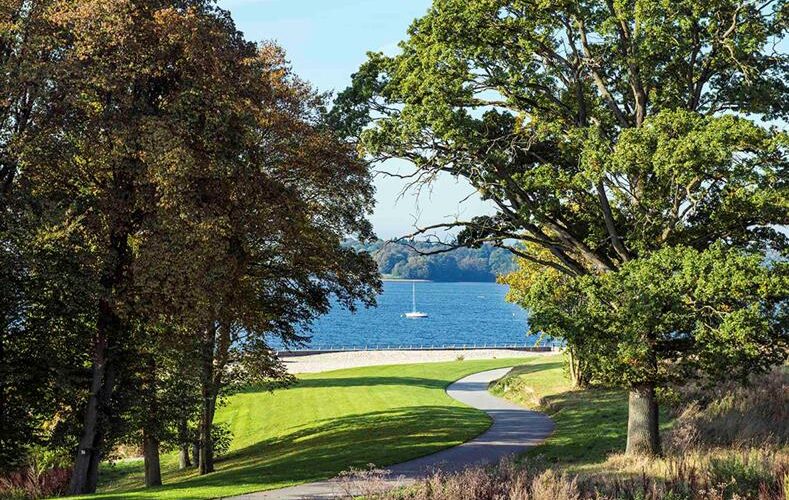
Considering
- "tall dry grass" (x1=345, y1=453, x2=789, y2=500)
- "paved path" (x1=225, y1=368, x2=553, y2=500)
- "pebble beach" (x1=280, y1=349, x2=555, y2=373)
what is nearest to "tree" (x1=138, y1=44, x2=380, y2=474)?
"paved path" (x1=225, y1=368, x2=553, y2=500)

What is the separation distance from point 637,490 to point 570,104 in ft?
32.0

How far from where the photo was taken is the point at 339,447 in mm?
19859

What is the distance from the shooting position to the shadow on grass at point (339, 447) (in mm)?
15492

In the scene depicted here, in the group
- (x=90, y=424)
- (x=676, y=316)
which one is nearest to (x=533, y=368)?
(x=676, y=316)

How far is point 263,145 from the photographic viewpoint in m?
17.7

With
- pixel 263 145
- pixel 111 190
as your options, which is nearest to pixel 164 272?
pixel 111 190

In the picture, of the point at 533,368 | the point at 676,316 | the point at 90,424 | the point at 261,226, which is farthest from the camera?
the point at 533,368

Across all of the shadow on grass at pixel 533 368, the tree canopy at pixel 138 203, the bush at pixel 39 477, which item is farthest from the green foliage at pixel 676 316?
the shadow on grass at pixel 533 368

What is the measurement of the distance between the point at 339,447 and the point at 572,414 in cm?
839

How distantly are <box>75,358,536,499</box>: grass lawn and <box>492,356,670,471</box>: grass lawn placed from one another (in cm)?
274

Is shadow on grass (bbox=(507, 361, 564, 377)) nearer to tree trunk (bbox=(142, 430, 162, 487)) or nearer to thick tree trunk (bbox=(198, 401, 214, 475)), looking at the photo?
thick tree trunk (bbox=(198, 401, 214, 475))

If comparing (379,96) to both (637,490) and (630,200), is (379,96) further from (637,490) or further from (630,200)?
(637,490)

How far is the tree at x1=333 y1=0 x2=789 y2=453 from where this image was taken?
13508 mm

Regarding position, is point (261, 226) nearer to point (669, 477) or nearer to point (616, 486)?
point (616, 486)
